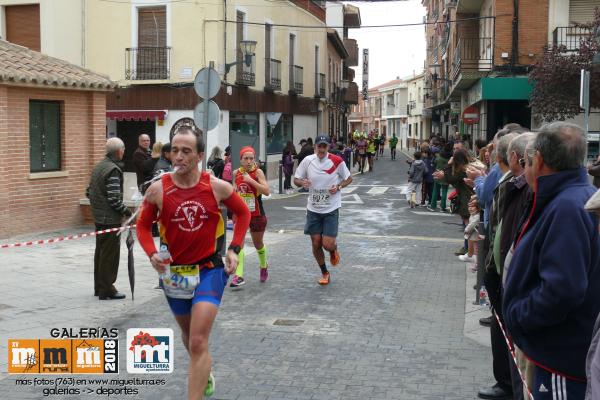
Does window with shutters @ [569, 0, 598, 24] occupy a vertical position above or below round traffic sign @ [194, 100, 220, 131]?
above

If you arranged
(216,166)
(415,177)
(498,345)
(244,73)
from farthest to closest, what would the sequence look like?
(244,73), (415,177), (216,166), (498,345)

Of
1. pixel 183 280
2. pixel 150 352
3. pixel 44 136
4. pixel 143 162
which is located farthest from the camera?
pixel 44 136

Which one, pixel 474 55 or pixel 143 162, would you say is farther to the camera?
pixel 474 55

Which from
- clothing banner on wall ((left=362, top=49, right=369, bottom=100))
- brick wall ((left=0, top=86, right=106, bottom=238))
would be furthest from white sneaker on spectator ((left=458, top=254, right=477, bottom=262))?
clothing banner on wall ((left=362, top=49, right=369, bottom=100))

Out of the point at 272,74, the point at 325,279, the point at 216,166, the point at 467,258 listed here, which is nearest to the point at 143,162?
the point at 216,166

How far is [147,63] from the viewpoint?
2466 cm

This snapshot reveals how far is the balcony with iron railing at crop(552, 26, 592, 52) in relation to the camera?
70.6 feet

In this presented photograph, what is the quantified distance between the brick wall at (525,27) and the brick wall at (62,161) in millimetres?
12577

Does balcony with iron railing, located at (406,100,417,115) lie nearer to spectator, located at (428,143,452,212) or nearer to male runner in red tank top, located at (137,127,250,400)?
spectator, located at (428,143,452,212)

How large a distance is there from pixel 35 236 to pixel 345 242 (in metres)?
5.48

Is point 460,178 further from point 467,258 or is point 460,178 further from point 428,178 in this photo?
point 428,178

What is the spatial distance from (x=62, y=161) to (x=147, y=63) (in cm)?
1076

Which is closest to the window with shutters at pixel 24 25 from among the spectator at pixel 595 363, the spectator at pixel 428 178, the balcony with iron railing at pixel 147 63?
the balcony with iron railing at pixel 147 63

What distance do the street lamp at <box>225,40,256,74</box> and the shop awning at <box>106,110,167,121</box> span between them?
2.62m
